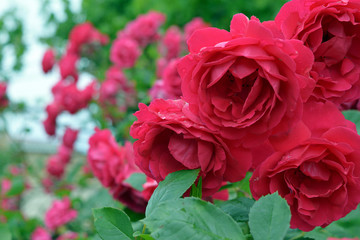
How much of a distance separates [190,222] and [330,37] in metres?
0.29

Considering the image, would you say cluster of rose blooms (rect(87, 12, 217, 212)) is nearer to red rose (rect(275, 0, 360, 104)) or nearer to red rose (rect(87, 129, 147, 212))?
red rose (rect(87, 129, 147, 212))

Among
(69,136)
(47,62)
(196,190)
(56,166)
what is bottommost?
(56,166)

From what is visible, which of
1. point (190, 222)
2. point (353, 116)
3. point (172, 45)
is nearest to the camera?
point (190, 222)

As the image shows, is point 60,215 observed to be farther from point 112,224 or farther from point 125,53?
point 112,224

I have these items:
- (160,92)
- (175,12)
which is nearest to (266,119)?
(160,92)

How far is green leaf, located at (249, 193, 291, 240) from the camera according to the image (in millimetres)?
345

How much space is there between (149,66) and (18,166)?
1.69m

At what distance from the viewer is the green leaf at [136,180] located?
68 cm

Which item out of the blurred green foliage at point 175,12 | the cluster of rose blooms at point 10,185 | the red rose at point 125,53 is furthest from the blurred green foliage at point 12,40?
the red rose at point 125,53

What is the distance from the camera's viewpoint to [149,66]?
2.68m

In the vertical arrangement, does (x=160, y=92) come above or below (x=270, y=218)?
below

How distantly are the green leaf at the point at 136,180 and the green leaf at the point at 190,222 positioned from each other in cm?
33

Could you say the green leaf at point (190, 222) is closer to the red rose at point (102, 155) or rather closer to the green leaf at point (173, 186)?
the green leaf at point (173, 186)

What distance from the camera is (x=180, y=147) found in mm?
419
